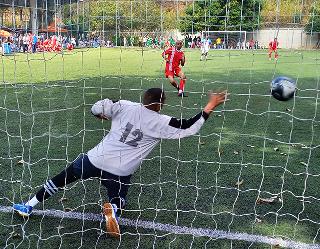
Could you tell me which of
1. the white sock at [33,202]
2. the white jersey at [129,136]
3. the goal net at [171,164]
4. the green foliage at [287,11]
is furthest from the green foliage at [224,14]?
the white sock at [33,202]

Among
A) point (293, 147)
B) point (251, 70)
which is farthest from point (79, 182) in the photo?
point (251, 70)

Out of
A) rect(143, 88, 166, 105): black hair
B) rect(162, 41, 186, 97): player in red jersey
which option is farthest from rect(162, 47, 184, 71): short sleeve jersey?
rect(143, 88, 166, 105): black hair

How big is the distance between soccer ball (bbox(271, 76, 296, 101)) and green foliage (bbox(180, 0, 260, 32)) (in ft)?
3.76

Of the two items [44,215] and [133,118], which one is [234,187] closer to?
[133,118]

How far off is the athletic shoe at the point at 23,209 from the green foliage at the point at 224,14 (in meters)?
2.91

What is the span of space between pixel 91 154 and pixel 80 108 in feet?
19.0

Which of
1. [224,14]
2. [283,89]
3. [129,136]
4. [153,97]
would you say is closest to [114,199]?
[129,136]

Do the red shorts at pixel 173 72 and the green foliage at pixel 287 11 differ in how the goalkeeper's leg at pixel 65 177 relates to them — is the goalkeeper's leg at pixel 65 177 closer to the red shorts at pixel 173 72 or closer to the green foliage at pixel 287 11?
the green foliage at pixel 287 11

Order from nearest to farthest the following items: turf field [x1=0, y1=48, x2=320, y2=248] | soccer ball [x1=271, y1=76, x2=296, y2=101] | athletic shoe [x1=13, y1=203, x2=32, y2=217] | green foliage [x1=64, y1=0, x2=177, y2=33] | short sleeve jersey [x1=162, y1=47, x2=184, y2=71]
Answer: turf field [x1=0, y1=48, x2=320, y2=248] → athletic shoe [x1=13, y1=203, x2=32, y2=217] → soccer ball [x1=271, y1=76, x2=296, y2=101] → green foliage [x1=64, y1=0, x2=177, y2=33] → short sleeve jersey [x1=162, y1=47, x2=184, y2=71]

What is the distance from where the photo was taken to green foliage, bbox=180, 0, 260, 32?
553cm

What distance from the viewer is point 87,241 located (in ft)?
11.6

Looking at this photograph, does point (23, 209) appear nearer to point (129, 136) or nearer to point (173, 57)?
point (129, 136)

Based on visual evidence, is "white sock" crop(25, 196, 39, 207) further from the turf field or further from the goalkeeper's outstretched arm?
the goalkeeper's outstretched arm

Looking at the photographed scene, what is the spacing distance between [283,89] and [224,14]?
202cm
